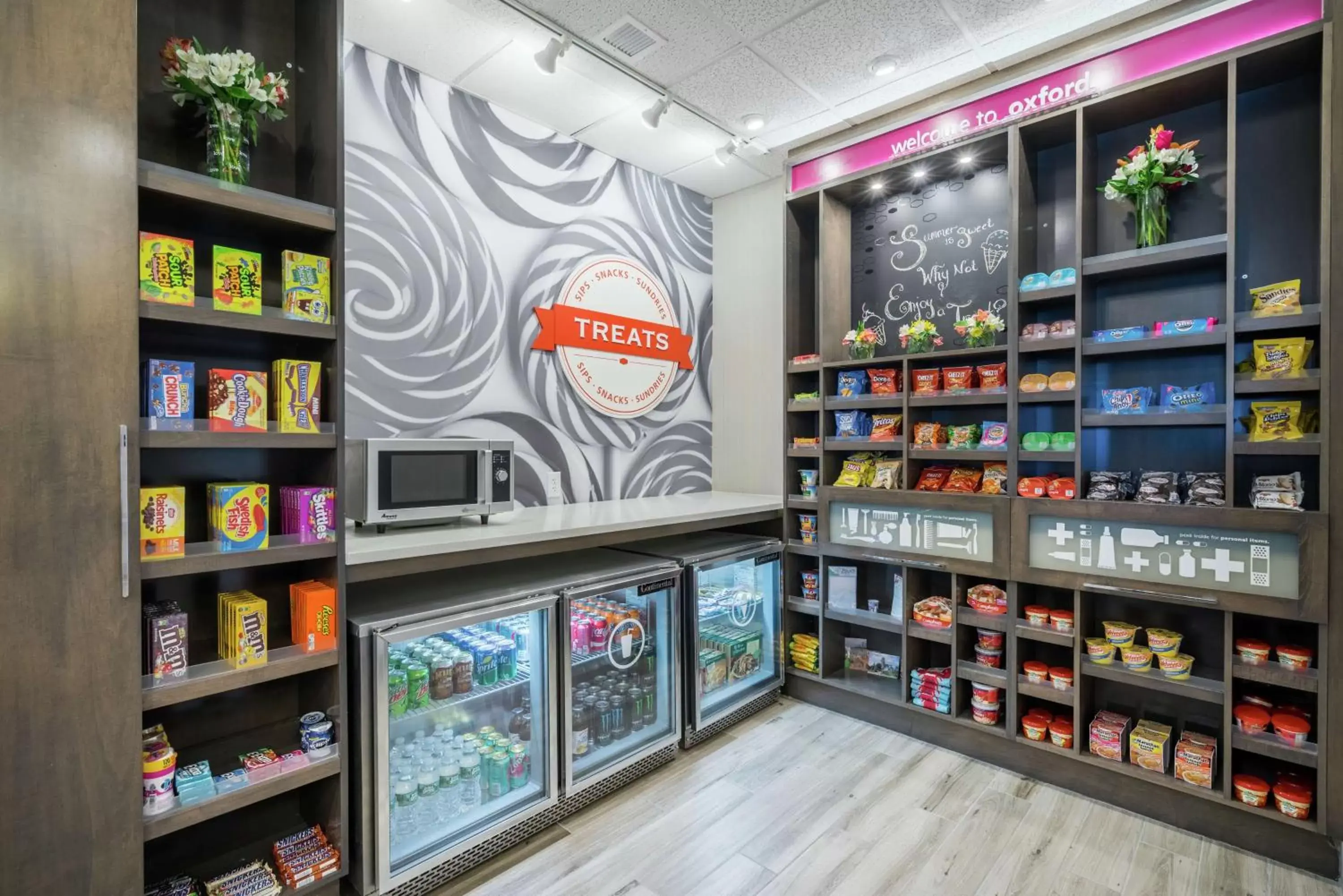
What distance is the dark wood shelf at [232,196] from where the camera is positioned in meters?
1.56

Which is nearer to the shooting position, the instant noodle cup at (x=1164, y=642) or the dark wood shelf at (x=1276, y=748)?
the dark wood shelf at (x=1276, y=748)

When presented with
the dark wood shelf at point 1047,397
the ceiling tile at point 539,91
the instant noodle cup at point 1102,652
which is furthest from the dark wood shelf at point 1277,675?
the ceiling tile at point 539,91

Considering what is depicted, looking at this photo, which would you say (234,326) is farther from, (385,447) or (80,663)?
(80,663)

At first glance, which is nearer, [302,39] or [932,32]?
[302,39]

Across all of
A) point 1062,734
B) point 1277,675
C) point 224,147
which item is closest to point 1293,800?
point 1277,675

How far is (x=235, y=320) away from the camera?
1708 millimetres

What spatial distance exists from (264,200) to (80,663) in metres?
1.24

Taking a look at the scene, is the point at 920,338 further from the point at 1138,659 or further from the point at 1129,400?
the point at 1138,659

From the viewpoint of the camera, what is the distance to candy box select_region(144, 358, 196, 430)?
1.62 meters

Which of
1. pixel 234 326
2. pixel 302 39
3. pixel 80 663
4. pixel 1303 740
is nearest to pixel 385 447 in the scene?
pixel 234 326

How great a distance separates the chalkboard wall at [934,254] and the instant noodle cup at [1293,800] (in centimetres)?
191

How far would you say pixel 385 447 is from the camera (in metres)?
2.19

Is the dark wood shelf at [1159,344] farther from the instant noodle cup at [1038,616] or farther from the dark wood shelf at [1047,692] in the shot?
the dark wood shelf at [1047,692]

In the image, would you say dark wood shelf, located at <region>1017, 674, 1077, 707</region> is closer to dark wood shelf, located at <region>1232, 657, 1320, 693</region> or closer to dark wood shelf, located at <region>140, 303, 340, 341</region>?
dark wood shelf, located at <region>1232, 657, 1320, 693</region>
